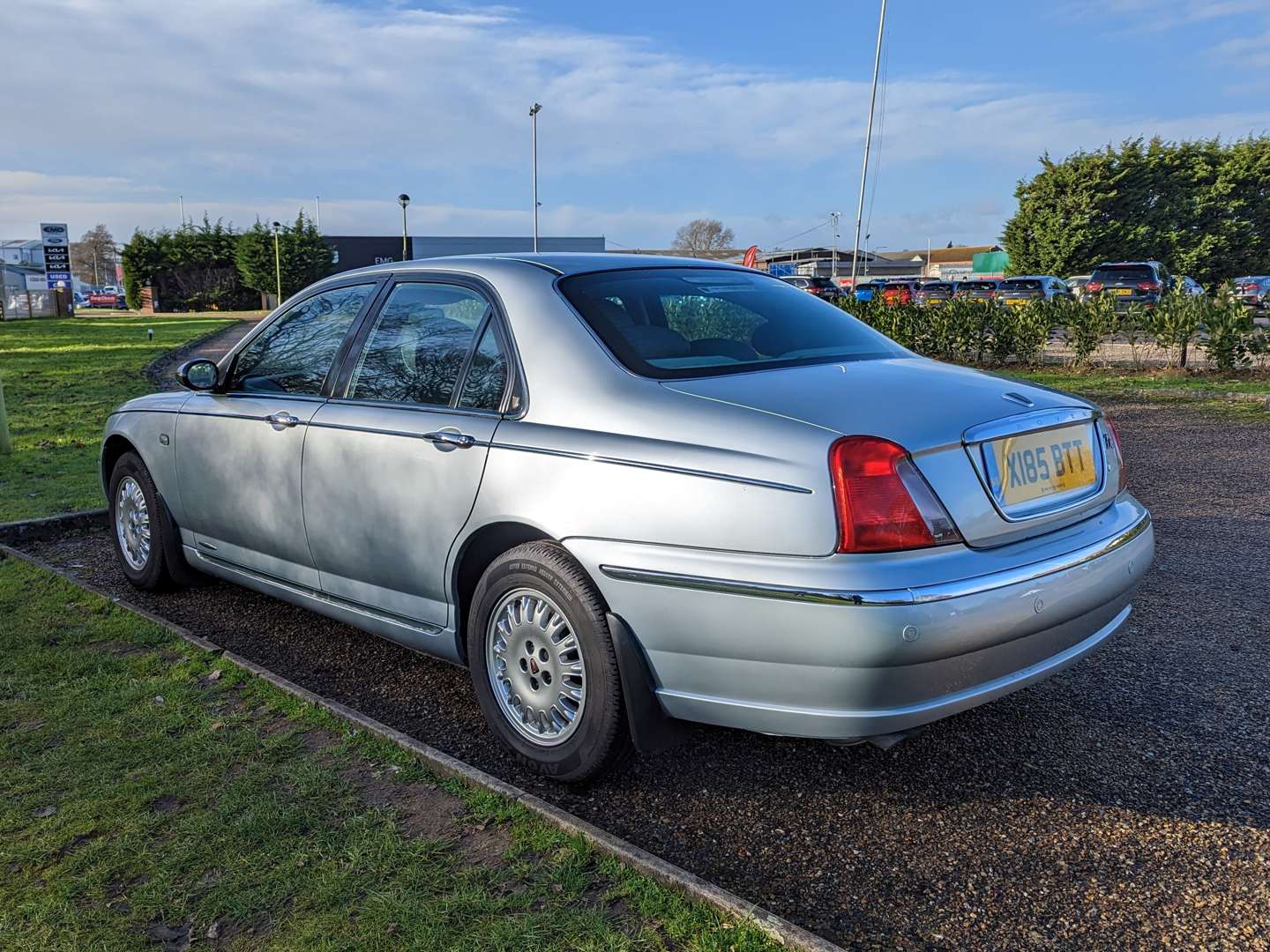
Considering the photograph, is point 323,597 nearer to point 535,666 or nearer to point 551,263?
point 535,666

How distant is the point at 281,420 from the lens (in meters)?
4.06

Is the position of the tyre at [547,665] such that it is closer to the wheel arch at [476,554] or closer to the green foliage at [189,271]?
the wheel arch at [476,554]

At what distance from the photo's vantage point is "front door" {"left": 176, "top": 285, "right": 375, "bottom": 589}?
4039 mm

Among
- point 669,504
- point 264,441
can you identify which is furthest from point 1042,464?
point 264,441

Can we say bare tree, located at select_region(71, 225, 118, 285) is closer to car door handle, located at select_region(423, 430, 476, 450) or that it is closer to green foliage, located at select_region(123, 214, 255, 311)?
green foliage, located at select_region(123, 214, 255, 311)

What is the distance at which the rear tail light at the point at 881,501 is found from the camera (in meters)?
2.53

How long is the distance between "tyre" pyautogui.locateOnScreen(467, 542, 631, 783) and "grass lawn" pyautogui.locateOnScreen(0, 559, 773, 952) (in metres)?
0.27

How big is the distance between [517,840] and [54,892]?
1.14 m

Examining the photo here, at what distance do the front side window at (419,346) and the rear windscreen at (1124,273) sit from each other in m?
25.4

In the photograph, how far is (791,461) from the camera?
258cm

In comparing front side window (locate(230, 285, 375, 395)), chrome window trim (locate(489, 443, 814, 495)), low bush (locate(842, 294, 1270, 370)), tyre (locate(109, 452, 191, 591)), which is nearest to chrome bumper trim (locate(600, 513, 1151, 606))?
chrome window trim (locate(489, 443, 814, 495))

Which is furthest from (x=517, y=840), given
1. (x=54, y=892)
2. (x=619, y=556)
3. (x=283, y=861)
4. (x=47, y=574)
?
(x=47, y=574)

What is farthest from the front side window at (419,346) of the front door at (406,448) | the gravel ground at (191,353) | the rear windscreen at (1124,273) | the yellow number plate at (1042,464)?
the rear windscreen at (1124,273)

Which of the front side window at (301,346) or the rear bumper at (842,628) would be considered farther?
the front side window at (301,346)
